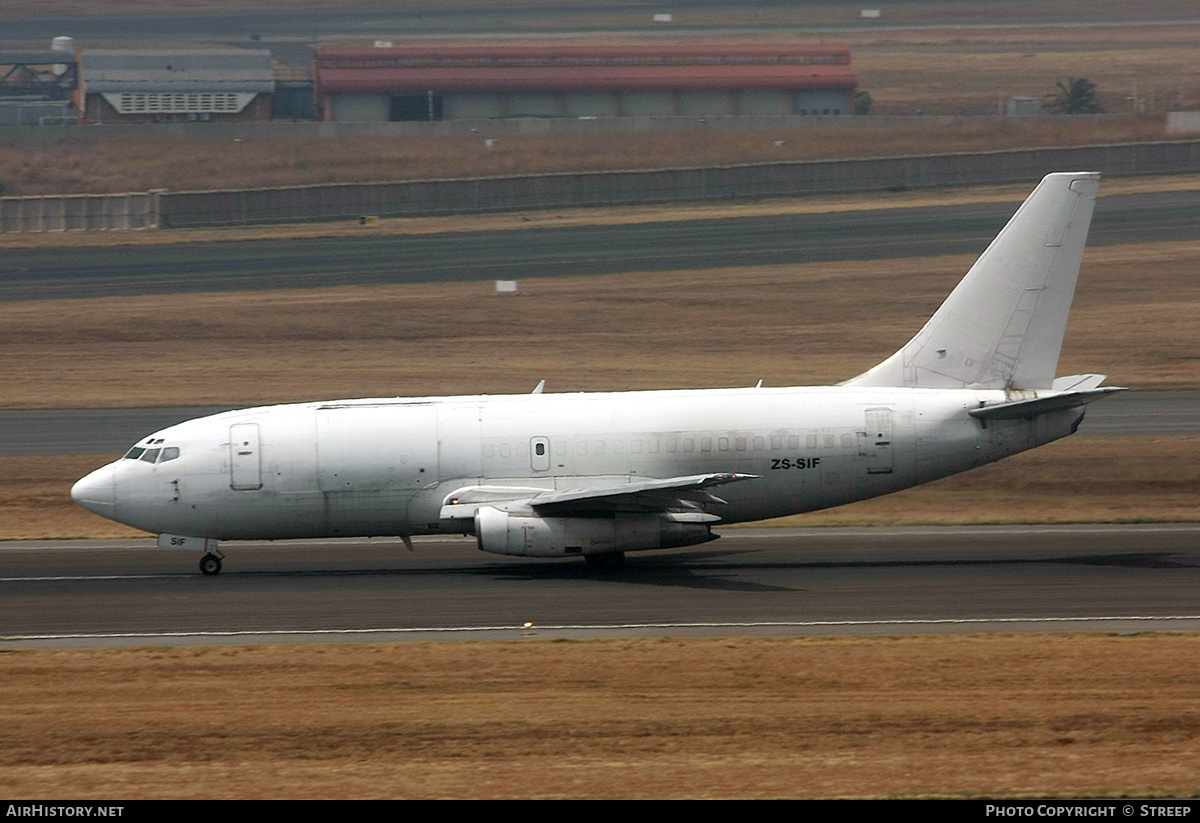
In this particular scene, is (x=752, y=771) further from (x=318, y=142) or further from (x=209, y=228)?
(x=318, y=142)

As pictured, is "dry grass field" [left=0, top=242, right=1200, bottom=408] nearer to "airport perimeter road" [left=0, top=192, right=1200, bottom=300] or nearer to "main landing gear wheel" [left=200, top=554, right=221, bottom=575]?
"airport perimeter road" [left=0, top=192, right=1200, bottom=300]

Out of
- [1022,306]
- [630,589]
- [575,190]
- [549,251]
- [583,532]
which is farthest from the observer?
[575,190]

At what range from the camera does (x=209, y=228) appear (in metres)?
92.4

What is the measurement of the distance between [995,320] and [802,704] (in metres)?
16.1

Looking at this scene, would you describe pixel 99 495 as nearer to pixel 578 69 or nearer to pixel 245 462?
pixel 245 462

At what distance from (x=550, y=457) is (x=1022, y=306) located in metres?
12.4

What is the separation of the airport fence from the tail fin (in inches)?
2351

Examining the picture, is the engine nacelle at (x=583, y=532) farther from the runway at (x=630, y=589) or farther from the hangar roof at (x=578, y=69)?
the hangar roof at (x=578, y=69)

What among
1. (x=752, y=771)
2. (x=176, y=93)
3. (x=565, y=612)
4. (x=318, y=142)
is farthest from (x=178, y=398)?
(x=176, y=93)

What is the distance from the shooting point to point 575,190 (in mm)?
95375

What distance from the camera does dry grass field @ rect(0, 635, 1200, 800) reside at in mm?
19953

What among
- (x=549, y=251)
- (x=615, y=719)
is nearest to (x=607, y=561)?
(x=615, y=719)

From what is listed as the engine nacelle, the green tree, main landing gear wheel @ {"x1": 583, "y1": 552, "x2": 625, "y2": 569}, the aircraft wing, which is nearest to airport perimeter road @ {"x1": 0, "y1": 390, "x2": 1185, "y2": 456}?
the aircraft wing

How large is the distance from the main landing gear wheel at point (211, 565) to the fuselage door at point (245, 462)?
2.13 meters
